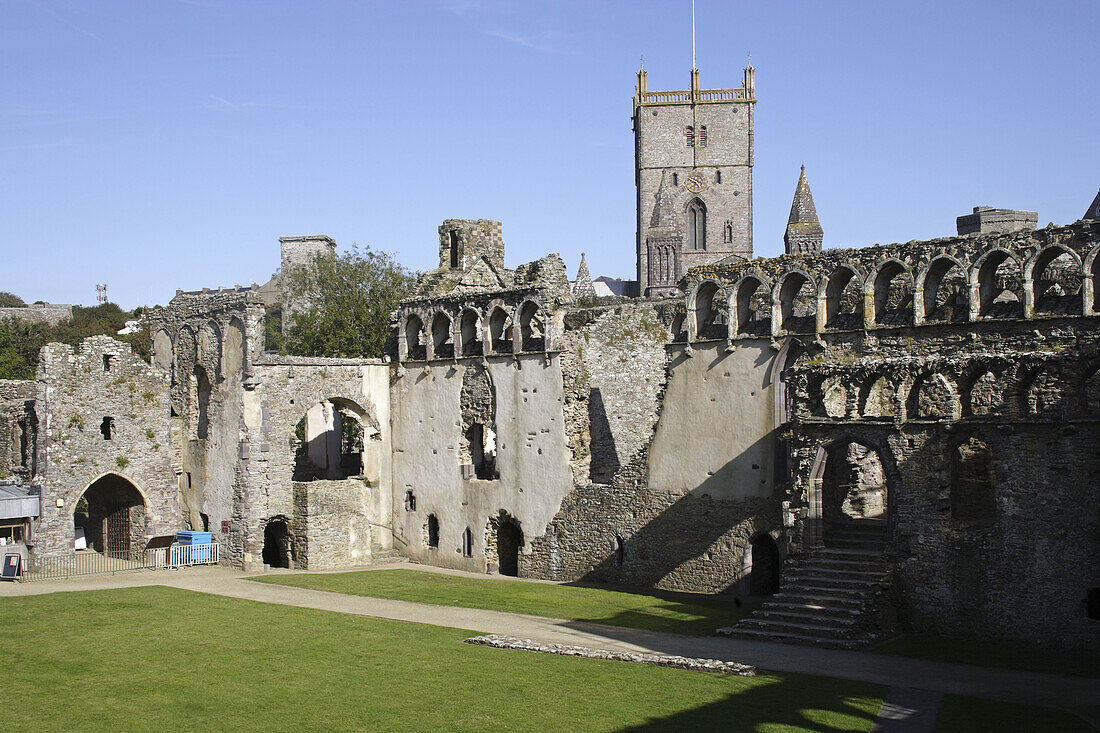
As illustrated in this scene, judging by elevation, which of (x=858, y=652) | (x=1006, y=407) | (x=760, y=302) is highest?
(x=760, y=302)

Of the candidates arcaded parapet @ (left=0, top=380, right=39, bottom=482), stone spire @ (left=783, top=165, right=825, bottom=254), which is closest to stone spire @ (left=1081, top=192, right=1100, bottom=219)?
arcaded parapet @ (left=0, top=380, right=39, bottom=482)

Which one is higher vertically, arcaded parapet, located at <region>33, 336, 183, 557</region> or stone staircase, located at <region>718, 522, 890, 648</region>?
arcaded parapet, located at <region>33, 336, 183, 557</region>

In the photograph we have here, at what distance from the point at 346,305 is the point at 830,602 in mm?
34896

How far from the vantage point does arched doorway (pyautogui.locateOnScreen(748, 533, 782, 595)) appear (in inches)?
1081

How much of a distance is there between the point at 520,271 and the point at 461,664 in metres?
19.0

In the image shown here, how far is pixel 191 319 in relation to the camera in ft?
124

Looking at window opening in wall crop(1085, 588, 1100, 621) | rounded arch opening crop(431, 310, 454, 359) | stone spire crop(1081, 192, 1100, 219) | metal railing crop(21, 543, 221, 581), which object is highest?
stone spire crop(1081, 192, 1100, 219)

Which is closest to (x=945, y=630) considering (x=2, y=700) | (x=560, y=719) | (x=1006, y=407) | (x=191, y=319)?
(x=1006, y=407)

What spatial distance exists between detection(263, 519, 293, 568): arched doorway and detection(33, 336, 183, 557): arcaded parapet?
2981mm

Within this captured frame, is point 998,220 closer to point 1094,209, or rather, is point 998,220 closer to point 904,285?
point 1094,209

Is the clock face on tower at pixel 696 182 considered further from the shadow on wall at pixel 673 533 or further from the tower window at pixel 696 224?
the shadow on wall at pixel 673 533

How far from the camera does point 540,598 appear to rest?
28094 mm

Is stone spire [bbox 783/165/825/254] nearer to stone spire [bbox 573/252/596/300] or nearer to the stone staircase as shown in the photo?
stone spire [bbox 573/252/596/300]

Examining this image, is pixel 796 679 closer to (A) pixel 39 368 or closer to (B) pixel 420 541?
(B) pixel 420 541
